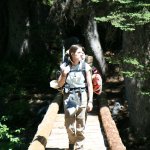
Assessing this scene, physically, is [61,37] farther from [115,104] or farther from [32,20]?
[115,104]

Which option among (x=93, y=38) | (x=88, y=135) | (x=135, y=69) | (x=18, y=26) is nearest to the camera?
(x=88, y=135)

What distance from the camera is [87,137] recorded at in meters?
9.80

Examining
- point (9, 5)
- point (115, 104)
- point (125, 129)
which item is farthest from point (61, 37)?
point (125, 129)

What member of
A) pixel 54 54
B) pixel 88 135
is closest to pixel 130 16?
pixel 88 135

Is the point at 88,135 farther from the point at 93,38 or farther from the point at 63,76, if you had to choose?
the point at 93,38

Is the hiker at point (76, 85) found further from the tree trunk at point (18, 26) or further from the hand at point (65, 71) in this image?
the tree trunk at point (18, 26)

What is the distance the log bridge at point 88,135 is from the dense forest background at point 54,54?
1025 millimetres

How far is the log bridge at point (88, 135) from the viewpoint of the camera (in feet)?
28.1

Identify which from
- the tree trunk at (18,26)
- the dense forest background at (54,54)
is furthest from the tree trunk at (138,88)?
the tree trunk at (18,26)

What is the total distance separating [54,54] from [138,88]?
9132mm

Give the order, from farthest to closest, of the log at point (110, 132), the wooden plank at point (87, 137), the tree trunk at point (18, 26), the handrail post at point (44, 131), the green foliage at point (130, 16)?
the tree trunk at point (18, 26), the green foliage at point (130, 16), the wooden plank at point (87, 137), the log at point (110, 132), the handrail post at point (44, 131)

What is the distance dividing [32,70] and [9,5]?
3189mm

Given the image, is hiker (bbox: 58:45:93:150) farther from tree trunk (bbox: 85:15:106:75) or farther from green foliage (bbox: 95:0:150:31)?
tree trunk (bbox: 85:15:106:75)

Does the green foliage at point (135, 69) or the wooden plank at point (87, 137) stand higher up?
the green foliage at point (135, 69)
